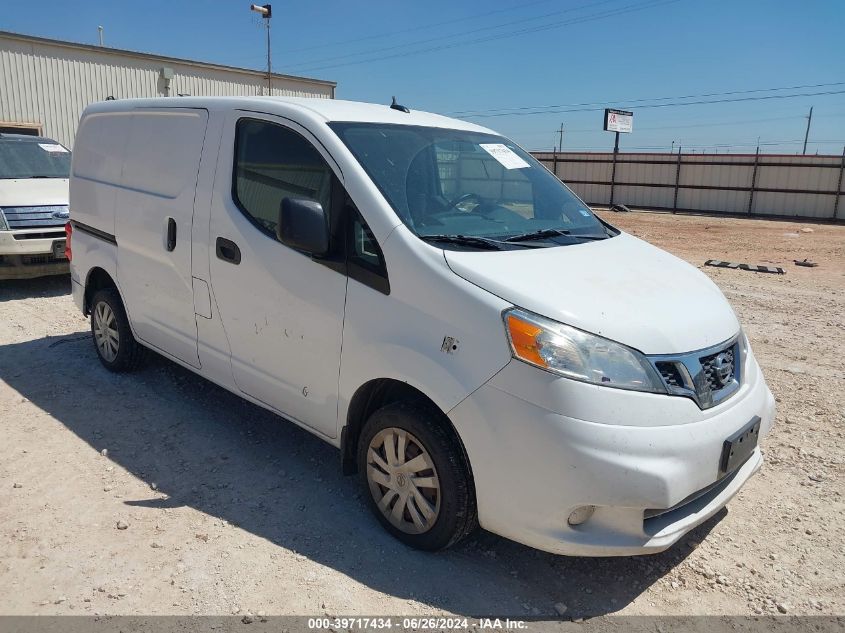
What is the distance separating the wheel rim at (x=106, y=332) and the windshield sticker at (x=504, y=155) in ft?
9.95

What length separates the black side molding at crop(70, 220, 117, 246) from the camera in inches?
189

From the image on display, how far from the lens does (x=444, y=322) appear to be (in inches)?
108

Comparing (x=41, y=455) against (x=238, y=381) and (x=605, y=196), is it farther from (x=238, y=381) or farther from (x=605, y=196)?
(x=605, y=196)

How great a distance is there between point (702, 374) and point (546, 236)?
1103 mm

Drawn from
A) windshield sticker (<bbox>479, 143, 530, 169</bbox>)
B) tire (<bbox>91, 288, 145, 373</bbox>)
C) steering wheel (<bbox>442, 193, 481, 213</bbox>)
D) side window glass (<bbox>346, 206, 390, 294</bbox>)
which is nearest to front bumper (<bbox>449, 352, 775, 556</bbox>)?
side window glass (<bbox>346, 206, 390, 294</bbox>)

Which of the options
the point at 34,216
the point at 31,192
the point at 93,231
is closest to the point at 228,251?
the point at 93,231

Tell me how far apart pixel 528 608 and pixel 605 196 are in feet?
87.5

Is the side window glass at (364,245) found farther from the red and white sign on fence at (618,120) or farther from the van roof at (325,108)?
the red and white sign on fence at (618,120)

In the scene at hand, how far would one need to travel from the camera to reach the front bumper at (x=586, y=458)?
2475 mm

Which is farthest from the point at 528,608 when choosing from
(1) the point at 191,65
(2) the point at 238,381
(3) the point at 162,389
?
(1) the point at 191,65

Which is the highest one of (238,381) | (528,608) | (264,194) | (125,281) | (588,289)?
(264,194)

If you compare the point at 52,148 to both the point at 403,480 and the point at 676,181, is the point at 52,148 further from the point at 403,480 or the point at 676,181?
the point at 676,181

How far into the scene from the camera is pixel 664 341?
2650mm

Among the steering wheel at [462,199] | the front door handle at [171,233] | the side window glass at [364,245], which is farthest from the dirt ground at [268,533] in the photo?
the steering wheel at [462,199]
